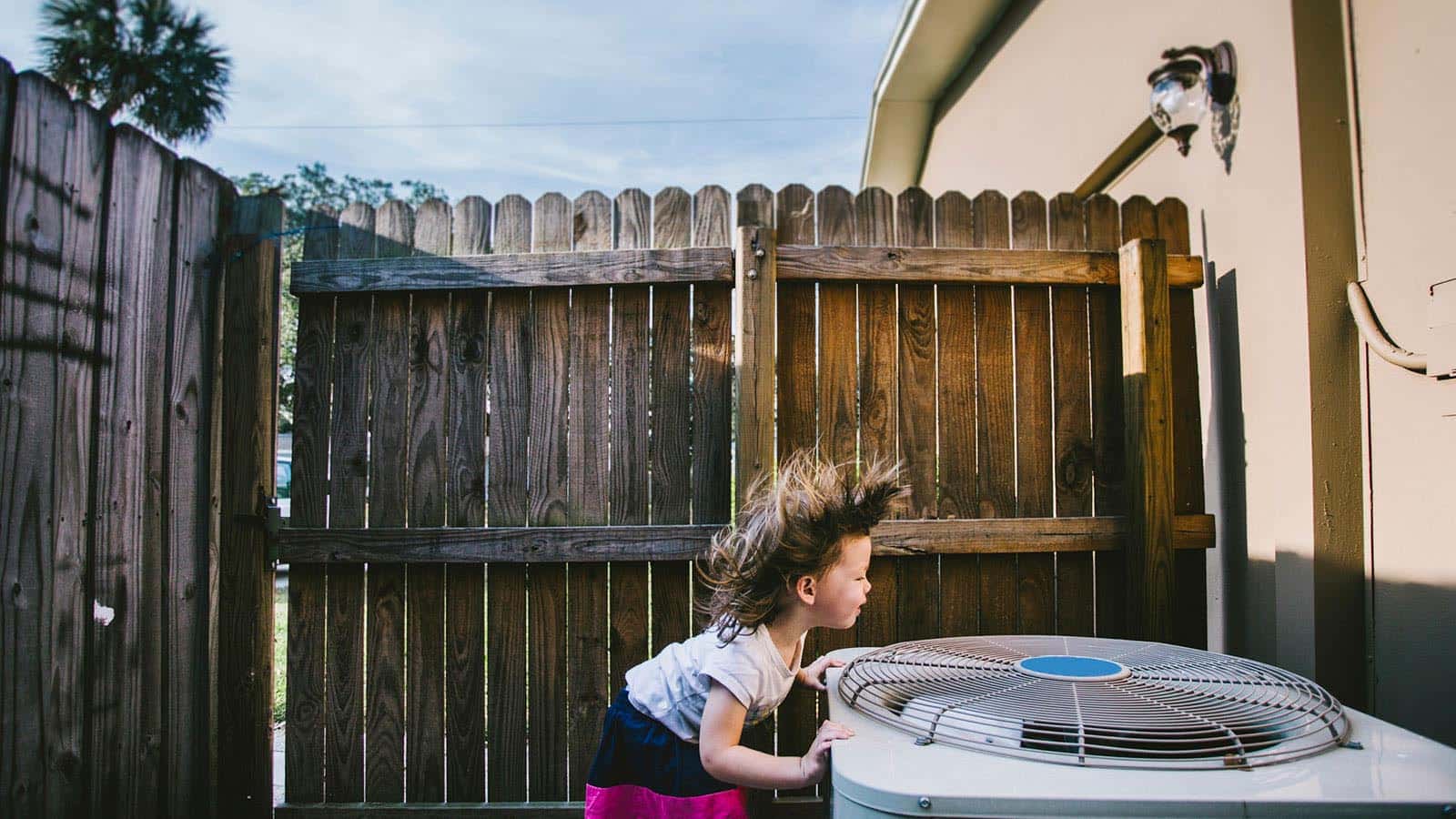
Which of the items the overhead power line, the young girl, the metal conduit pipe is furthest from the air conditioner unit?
the overhead power line

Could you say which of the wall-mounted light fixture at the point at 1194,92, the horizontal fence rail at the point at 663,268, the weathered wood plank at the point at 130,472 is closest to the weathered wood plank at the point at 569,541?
the weathered wood plank at the point at 130,472

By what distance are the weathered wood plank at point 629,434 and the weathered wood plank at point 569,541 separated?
86 mm

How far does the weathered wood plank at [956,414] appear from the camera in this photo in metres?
2.70

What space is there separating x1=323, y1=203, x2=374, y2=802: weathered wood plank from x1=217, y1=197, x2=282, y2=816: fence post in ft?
0.58

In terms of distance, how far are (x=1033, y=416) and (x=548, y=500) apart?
152 cm

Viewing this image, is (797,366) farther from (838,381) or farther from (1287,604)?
(1287,604)

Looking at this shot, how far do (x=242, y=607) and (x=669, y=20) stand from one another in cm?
537

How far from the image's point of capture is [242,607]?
2.60m

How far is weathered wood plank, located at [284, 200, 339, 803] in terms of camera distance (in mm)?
2666

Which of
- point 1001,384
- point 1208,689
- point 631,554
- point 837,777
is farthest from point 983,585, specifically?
point 837,777

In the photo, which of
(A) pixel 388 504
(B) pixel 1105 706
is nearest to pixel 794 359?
(A) pixel 388 504

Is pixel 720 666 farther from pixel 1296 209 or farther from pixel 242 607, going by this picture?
pixel 1296 209

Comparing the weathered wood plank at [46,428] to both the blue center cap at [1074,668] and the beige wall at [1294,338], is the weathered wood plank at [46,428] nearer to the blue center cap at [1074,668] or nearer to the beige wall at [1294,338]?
the blue center cap at [1074,668]

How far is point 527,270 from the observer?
8.82ft
